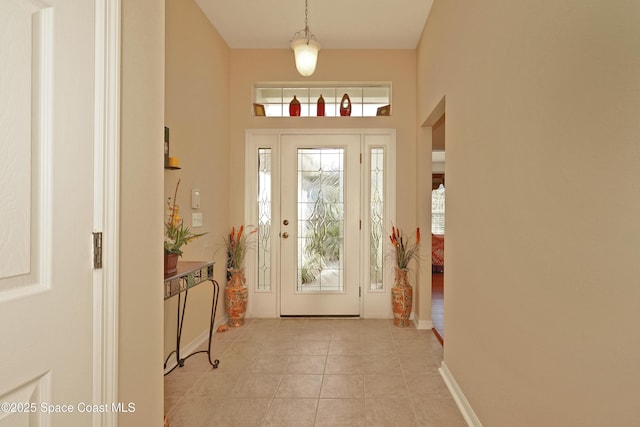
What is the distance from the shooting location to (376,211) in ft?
13.0

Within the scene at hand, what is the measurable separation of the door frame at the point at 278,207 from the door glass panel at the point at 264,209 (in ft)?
0.16

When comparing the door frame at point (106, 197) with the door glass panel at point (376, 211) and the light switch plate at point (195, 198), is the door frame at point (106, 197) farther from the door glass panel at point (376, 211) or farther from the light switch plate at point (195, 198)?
the door glass panel at point (376, 211)

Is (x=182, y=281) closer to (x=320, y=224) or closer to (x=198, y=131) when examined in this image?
(x=198, y=131)

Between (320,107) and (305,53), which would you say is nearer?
(305,53)

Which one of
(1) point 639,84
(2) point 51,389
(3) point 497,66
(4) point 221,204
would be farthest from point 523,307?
(4) point 221,204

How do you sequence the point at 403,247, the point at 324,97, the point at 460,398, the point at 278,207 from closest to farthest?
1. the point at 460,398
2. the point at 403,247
3. the point at 278,207
4. the point at 324,97

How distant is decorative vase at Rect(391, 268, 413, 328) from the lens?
3.64 metres

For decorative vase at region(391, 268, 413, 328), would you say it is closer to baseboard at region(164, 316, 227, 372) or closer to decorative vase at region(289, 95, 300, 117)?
baseboard at region(164, 316, 227, 372)

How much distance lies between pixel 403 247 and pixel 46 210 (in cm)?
331

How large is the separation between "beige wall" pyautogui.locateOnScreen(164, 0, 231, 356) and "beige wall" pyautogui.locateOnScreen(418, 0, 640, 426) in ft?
6.85

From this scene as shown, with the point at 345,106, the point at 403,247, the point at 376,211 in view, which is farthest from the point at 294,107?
the point at 403,247

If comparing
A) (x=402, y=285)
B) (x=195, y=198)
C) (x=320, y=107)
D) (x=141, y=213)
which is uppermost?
(x=320, y=107)

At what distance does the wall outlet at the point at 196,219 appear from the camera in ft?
9.89

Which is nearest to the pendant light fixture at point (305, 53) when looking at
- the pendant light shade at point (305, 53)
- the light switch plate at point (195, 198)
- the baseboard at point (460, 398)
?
the pendant light shade at point (305, 53)
